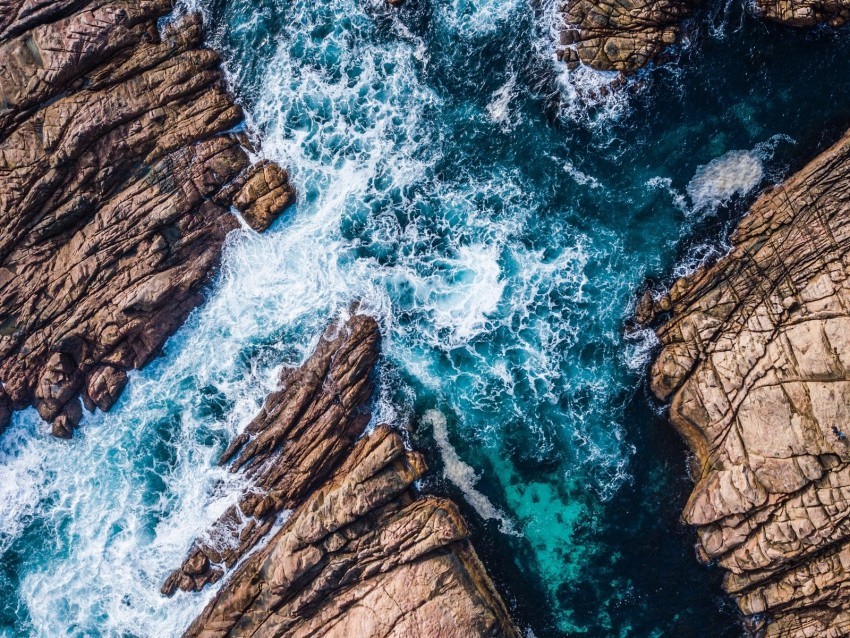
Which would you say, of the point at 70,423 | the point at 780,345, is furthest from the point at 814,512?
the point at 70,423

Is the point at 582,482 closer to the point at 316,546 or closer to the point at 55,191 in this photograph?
the point at 316,546

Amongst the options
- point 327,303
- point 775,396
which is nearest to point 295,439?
point 327,303

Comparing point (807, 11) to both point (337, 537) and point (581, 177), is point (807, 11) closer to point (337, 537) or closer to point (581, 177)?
point (581, 177)

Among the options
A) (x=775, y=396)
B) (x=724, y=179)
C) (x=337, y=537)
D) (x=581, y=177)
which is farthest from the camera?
(x=581, y=177)

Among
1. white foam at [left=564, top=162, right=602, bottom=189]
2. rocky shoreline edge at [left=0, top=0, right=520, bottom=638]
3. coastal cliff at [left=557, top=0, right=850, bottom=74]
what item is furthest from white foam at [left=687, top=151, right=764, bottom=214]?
rocky shoreline edge at [left=0, top=0, right=520, bottom=638]

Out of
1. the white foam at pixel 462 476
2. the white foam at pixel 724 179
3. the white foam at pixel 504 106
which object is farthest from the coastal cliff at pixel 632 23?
the white foam at pixel 462 476

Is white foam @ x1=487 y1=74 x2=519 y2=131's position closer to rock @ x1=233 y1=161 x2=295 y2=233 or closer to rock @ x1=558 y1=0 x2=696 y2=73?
rock @ x1=558 y1=0 x2=696 y2=73
